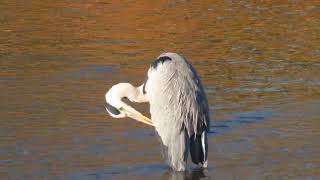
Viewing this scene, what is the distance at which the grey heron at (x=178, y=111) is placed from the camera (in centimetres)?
906

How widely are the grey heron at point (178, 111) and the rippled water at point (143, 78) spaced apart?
221mm

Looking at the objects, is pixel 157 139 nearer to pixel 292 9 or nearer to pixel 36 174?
pixel 36 174

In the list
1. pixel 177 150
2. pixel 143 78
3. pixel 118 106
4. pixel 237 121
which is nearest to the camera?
pixel 177 150

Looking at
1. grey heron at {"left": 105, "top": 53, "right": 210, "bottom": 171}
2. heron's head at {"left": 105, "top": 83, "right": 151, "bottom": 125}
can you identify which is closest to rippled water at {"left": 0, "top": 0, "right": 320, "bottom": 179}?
grey heron at {"left": 105, "top": 53, "right": 210, "bottom": 171}

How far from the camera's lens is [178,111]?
913 cm

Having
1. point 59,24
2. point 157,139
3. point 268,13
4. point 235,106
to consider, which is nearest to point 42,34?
point 59,24

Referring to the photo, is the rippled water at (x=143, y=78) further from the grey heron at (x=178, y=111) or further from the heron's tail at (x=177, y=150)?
the grey heron at (x=178, y=111)

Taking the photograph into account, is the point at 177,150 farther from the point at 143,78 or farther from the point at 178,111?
the point at 143,78

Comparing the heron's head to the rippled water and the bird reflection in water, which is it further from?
the bird reflection in water

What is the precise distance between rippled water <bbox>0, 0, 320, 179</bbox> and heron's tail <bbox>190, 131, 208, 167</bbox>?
15 cm

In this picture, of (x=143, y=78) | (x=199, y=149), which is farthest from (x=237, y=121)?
(x=143, y=78)

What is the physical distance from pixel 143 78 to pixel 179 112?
13.9ft

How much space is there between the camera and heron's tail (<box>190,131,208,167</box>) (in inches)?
355

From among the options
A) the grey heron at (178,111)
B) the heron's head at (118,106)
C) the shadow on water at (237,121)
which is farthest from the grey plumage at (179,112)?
the shadow on water at (237,121)
